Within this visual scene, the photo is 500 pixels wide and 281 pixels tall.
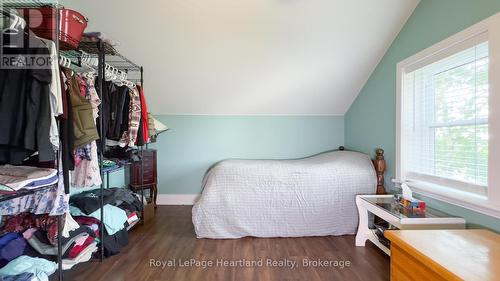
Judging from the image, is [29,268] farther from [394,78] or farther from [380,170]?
[394,78]

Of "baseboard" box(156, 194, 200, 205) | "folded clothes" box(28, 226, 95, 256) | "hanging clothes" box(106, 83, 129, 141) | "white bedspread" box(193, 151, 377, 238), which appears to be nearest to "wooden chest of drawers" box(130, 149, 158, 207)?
"baseboard" box(156, 194, 200, 205)

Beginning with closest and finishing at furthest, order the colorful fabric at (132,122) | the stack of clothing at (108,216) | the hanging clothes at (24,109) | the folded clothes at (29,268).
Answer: the hanging clothes at (24,109) < the folded clothes at (29,268) < the stack of clothing at (108,216) < the colorful fabric at (132,122)

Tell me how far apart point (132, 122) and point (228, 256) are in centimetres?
147

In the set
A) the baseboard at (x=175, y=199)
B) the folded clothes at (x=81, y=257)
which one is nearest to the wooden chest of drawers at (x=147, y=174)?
the baseboard at (x=175, y=199)

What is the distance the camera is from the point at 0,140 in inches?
44.8

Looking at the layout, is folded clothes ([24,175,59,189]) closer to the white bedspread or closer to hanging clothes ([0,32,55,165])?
hanging clothes ([0,32,55,165])

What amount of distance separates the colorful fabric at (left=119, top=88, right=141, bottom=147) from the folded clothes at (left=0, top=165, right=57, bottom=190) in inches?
33.7

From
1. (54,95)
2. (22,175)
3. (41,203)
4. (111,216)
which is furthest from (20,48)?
(111,216)

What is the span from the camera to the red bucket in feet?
5.00

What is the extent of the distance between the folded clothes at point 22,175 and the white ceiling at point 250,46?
1.62 m

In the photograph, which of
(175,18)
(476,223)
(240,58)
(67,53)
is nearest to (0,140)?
(67,53)

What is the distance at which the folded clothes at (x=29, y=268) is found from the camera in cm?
127

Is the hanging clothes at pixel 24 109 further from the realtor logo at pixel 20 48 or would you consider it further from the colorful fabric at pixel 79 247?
the colorful fabric at pixel 79 247

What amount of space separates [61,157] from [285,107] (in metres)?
2.68
